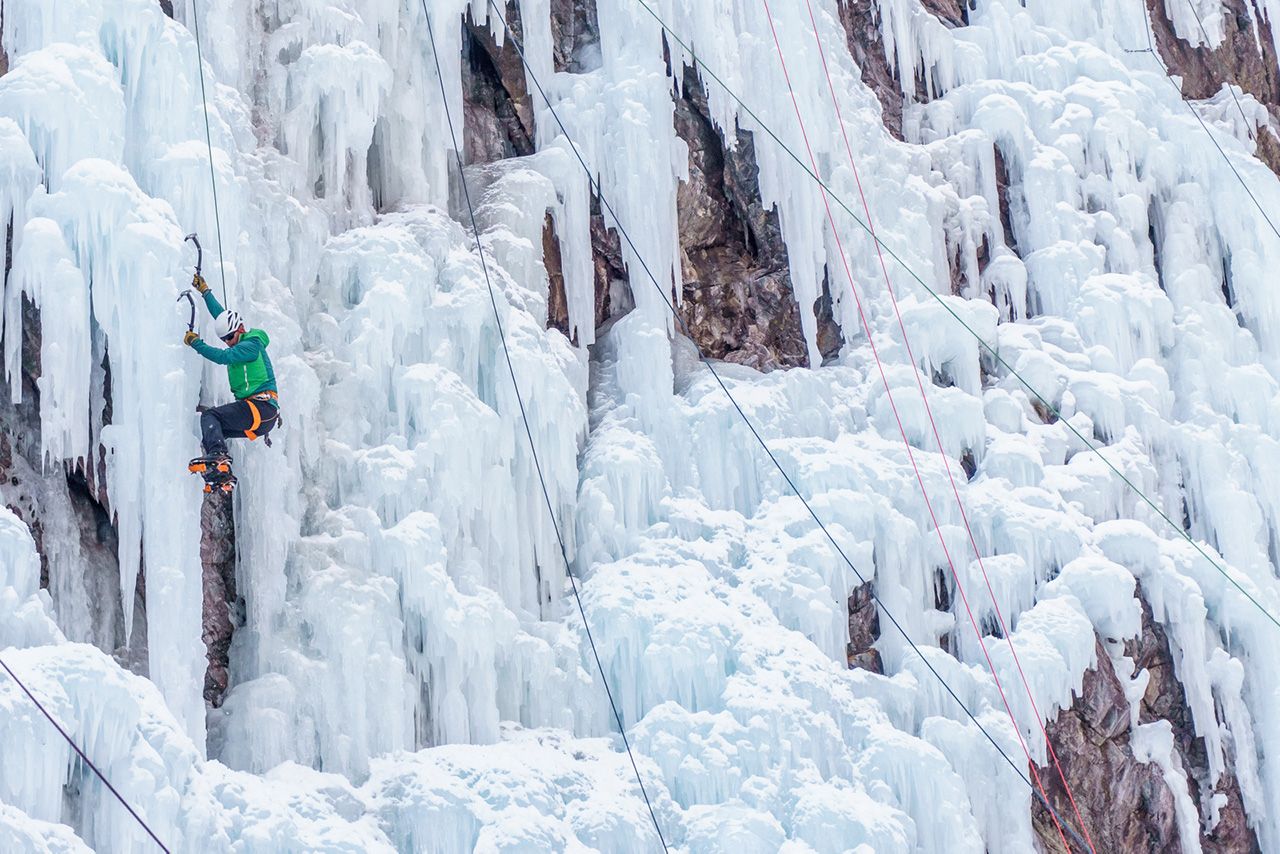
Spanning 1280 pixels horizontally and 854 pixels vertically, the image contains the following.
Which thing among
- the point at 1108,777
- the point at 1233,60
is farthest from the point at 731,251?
the point at 1233,60

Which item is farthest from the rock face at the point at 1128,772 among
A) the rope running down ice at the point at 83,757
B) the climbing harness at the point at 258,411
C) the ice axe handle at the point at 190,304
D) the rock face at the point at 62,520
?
the ice axe handle at the point at 190,304

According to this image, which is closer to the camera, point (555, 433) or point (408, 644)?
point (408, 644)

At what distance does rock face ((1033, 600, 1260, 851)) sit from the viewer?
10.7 metres

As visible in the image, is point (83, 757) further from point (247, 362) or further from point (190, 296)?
point (190, 296)

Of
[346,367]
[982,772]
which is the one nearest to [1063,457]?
[982,772]

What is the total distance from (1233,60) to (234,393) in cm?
1118

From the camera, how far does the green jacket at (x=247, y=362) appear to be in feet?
26.9

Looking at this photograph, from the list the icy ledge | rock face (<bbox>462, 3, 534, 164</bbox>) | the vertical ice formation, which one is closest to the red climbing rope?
the vertical ice formation

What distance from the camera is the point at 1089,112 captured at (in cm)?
1387

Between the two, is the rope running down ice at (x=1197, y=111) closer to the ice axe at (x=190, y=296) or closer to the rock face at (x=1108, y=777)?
the rock face at (x=1108, y=777)

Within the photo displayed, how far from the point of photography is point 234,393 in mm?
8367

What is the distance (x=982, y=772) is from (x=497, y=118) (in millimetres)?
5739

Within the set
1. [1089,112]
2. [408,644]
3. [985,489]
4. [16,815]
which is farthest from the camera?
[1089,112]

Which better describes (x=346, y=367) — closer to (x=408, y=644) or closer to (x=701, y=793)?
(x=408, y=644)
